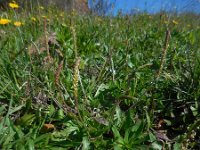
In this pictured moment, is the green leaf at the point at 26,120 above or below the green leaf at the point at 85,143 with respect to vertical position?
above

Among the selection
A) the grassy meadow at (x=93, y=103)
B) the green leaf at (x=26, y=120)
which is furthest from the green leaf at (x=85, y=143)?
the green leaf at (x=26, y=120)

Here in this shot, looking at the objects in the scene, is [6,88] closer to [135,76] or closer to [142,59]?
[135,76]

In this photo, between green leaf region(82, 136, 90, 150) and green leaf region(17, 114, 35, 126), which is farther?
green leaf region(17, 114, 35, 126)

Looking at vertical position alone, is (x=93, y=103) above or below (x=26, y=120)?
above

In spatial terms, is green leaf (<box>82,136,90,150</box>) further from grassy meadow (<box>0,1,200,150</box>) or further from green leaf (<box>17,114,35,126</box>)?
green leaf (<box>17,114,35,126</box>)

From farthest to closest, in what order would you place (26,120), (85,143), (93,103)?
(93,103) → (26,120) → (85,143)

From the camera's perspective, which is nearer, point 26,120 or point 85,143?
point 85,143

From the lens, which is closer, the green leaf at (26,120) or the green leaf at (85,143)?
the green leaf at (85,143)

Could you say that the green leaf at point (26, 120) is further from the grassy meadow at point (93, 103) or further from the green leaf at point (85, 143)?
the green leaf at point (85, 143)

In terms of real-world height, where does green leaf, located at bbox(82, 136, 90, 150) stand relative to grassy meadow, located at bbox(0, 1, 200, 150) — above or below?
below

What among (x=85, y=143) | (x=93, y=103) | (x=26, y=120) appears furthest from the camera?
(x=93, y=103)

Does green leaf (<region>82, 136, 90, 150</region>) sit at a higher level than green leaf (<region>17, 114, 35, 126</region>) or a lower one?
lower

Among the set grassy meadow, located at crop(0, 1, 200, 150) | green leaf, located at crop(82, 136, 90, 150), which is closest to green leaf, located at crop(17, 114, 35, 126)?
grassy meadow, located at crop(0, 1, 200, 150)

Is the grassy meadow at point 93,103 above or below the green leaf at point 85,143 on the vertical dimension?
above
